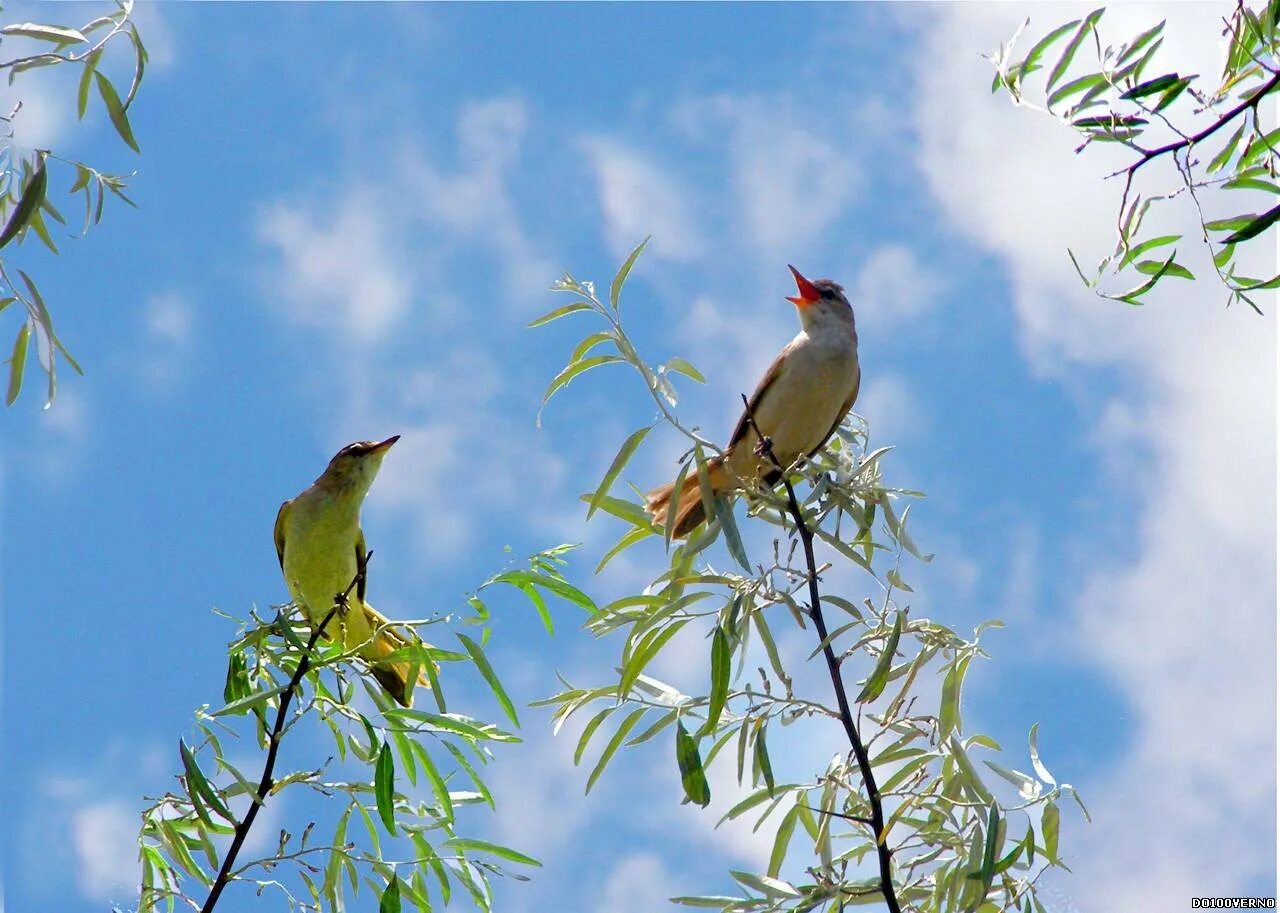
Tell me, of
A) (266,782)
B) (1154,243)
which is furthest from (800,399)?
(266,782)

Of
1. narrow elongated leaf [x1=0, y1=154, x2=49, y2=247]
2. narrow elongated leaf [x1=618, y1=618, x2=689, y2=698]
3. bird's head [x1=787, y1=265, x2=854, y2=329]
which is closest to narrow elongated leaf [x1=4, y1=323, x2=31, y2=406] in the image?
narrow elongated leaf [x1=0, y1=154, x2=49, y2=247]

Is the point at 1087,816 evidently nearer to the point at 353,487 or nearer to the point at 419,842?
the point at 419,842

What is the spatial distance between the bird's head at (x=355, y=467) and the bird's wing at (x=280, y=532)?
16 centimetres

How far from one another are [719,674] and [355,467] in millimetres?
2015

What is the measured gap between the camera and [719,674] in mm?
2309

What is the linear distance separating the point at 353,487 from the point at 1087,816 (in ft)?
8.15

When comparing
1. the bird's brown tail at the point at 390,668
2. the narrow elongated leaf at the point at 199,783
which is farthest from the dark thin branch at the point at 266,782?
the bird's brown tail at the point at 390,668

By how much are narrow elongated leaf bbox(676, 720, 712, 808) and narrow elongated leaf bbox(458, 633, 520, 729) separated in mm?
364

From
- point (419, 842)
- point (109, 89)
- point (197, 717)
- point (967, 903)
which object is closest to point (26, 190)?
point (109, 89)

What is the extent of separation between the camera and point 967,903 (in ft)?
7.44

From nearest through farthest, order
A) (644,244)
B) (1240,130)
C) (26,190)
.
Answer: (26,190), (644,244), (1240,130)

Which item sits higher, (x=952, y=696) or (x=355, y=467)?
(x=355, y=467)

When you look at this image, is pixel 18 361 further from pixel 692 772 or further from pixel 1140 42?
pixel 1140 42

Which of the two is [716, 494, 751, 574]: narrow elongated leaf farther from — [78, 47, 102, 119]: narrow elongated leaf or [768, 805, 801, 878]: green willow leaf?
[78, 47, 102, 119]: narrow elongated leaf
